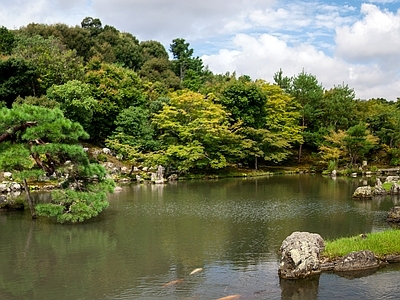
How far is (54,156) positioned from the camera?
17.6 meters

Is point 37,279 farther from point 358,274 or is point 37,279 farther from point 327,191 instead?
point 327,191

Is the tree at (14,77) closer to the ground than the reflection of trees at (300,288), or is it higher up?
higher up

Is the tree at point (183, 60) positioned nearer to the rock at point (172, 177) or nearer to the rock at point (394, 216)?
the rock at point (172, 177)

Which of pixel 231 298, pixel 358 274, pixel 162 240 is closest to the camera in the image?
pixel 231 298

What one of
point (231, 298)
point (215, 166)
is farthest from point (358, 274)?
point (215, 166)

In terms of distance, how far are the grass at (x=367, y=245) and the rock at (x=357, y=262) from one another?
0.24 meters

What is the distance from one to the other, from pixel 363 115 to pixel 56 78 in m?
30.3

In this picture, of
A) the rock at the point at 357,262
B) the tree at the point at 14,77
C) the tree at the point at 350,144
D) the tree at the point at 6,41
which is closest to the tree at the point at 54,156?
the rock at the point at 357,262

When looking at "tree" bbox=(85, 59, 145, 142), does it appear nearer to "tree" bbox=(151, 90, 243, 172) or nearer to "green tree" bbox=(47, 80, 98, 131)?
"green tree" bbox=(47, 80, 98, 131)

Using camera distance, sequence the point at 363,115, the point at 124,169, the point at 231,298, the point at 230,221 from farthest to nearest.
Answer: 1. the point at 363,115
2. the point at 124,169
3. the point at 230,221
4. the point at 231,298

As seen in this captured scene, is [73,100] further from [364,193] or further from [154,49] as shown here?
[154,49]

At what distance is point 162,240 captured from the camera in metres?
13.8

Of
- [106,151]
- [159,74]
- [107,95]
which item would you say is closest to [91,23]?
[159,74]

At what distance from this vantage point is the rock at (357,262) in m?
10.6
